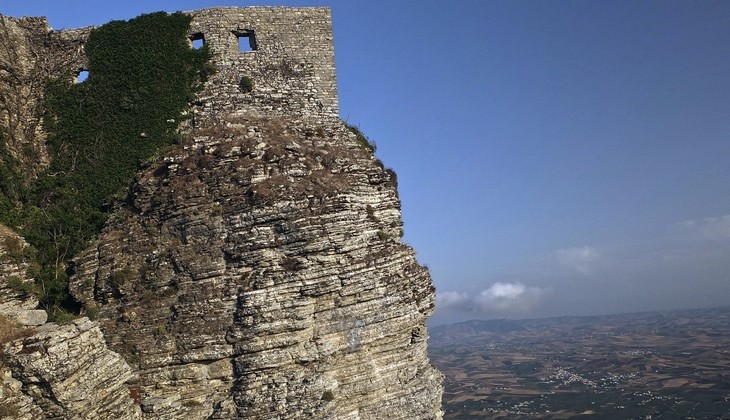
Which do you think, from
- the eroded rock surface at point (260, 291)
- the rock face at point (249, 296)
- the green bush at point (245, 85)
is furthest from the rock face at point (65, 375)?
the green bush at point (245, 85)

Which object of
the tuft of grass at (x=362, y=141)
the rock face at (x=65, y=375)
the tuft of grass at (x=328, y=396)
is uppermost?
the tuft of grass at (x=362, y=141)

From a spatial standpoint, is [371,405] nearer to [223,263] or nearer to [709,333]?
[223,263]

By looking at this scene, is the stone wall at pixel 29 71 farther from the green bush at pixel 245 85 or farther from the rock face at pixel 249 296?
the green bush at pixel 245 85

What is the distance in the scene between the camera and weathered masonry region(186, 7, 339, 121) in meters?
19.9

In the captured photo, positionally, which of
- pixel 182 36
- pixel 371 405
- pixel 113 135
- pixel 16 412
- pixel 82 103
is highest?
pixel 182 36

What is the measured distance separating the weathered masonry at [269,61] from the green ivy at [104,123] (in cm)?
72

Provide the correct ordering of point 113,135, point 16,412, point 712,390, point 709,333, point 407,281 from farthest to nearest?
point 709,333, point 712,390, point 113,135, point 407,281, point 16,412

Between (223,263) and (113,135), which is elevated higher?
(113,135)

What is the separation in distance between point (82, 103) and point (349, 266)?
39.6 feet

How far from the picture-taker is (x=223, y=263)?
15266mm

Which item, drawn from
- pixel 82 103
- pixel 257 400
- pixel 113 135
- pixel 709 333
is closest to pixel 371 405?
pixel 257 400

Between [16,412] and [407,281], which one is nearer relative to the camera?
[16,412]

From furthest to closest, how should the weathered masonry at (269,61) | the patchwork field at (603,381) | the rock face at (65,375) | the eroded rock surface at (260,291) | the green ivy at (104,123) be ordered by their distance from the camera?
the patchwork field at (603,381)
the weathered masonry at (269,61)
the green ivy at (104,123)
the eroded rock surface at (260,291)
the rock face at (65,375)

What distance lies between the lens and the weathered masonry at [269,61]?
784 inches
